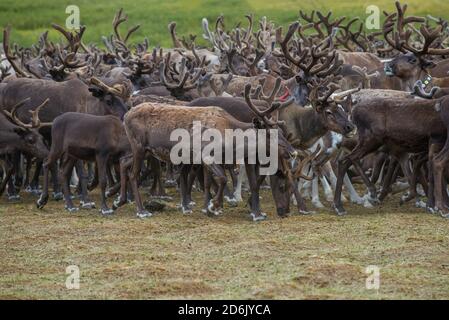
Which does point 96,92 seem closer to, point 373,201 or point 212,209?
point 212,209

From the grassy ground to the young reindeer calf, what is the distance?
0.46 m

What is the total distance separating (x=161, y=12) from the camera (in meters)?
41.4

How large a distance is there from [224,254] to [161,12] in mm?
31315

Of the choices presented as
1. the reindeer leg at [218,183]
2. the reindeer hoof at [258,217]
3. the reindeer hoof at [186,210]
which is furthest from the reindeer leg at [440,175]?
the reindeer hoof at [186,210]

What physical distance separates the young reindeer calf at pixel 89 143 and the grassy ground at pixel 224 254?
461mm

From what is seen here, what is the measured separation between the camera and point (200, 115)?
13109 mm

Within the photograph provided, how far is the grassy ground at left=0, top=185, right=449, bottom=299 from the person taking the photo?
9227 mm

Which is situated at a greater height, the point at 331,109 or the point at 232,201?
the point at 331,109

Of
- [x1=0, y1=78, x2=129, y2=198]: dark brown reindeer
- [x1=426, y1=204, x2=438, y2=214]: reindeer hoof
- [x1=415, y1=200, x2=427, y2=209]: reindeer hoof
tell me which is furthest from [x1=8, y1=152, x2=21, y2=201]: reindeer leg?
[x1=426, y1=204, x2=438, y2=214]: reindeer hoof

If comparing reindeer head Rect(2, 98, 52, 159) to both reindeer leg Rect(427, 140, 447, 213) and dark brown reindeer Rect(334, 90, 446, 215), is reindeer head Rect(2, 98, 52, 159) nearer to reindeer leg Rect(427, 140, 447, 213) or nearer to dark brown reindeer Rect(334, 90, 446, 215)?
dark brown reindeer Rect(334, 90, 446, 215)

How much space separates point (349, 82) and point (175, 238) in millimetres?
6325

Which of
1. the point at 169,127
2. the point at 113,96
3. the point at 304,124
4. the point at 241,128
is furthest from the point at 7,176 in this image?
the point at 304,124

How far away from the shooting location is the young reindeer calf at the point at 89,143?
13562 mm
